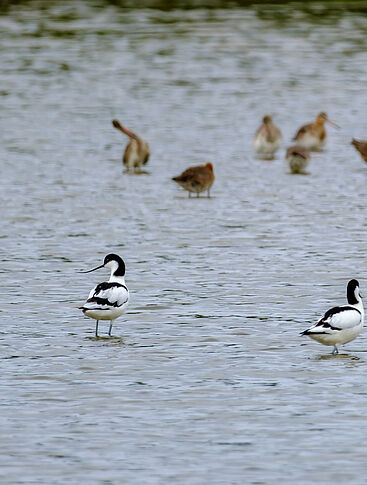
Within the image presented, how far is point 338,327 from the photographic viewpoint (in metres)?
11.4

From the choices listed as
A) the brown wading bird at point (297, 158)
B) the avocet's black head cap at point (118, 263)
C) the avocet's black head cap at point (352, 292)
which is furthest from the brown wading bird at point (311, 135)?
the avocet's black head cap at point (352, 292)

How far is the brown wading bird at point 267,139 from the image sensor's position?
25.0 meters

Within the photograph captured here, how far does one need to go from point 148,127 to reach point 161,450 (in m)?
19.9

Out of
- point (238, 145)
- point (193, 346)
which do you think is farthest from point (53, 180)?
point (193, 346)

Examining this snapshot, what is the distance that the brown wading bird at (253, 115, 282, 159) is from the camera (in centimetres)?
2498

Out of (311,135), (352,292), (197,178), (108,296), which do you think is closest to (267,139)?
(311,135)

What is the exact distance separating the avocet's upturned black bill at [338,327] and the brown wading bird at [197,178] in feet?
30.6

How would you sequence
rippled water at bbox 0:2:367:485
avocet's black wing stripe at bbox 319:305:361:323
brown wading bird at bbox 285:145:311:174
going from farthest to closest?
brown wading bird at bbox 285:145:311:174 < avocet's black wing stripe at bbox 319:305:361:323 < rippled water at bbox 0:2:367:485

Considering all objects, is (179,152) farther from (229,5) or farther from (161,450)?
(229,5)

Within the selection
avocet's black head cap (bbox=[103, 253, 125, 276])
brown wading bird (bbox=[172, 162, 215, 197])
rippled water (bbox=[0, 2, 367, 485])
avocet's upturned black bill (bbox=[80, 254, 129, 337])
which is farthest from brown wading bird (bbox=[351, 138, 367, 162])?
avocet's upturned black bill (bbox=[80, 254, 129, 337])

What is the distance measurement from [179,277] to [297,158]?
8356 millimetres

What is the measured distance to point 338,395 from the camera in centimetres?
1037

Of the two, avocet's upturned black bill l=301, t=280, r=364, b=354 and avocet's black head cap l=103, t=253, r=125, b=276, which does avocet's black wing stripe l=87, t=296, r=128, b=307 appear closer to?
avocet's black head cap l=103, t=253, r=125, b=276

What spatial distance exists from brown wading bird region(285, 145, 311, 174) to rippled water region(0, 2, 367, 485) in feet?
1.13
